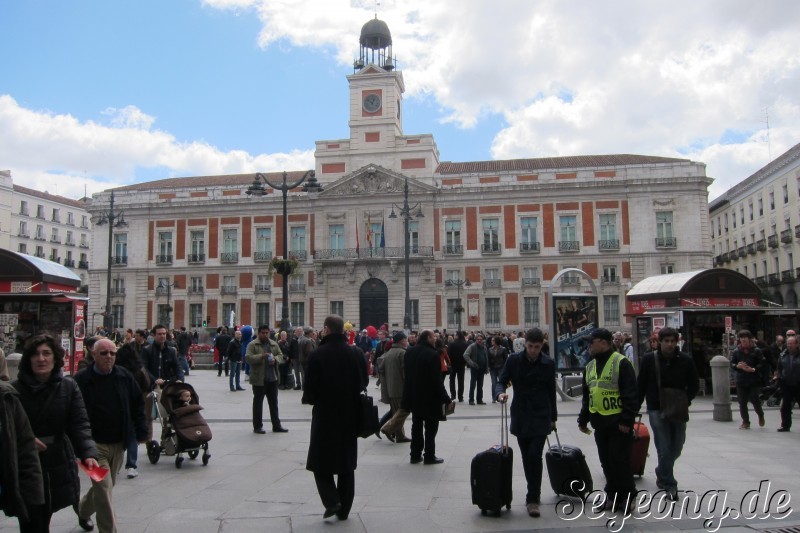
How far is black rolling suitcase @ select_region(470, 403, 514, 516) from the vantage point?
597 centimetres

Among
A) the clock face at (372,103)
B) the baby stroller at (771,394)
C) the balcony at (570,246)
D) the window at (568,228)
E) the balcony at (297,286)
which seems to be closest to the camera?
the baby stroller at (771,394)

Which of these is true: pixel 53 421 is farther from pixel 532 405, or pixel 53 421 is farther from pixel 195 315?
pixel 195 315

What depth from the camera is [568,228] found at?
4328 cm

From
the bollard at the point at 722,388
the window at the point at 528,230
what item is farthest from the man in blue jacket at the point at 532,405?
the window at the point at 528,230

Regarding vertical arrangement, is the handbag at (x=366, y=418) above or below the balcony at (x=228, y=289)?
below

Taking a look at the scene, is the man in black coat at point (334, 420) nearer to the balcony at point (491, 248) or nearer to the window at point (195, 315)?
the balcony at point (491, 248)

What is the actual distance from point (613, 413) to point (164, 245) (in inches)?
1773

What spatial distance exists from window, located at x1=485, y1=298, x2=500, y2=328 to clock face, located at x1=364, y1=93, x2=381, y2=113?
14.5m

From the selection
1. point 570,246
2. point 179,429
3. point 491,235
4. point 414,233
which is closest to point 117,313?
point 414,233

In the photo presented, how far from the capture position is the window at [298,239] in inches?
1800

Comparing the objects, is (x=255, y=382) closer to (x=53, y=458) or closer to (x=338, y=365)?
(x=338, y=365)

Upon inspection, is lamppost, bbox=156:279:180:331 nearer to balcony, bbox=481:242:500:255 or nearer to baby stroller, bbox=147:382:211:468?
balcony, bbox=481:242:500:255

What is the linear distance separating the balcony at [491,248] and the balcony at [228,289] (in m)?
15.8

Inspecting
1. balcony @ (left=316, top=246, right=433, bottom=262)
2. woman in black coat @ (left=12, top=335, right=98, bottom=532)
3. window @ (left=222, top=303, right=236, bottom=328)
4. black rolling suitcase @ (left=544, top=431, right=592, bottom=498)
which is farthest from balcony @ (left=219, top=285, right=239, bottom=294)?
woman in black coat @ (left=12, top=335, right=98, bottom=532)
